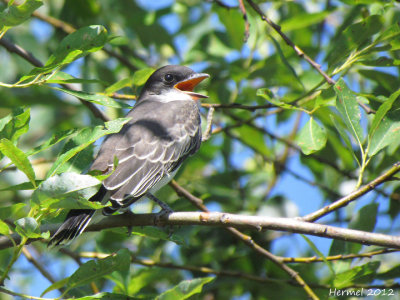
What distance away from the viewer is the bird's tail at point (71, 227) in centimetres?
310

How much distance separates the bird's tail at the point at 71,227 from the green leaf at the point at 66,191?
27.1 inches

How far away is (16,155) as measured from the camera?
2.47 metres

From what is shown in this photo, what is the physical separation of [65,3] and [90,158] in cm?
254

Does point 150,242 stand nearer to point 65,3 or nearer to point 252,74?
point 252,74

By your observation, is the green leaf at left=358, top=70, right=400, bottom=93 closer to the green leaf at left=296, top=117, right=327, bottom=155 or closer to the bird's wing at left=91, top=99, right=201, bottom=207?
the green leaf at left=296, top=117, right=327, bottom=155

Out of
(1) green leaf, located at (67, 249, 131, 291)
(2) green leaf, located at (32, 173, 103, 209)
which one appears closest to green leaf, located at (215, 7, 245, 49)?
(1) green leaf, located at (67, 249, 131, 291)

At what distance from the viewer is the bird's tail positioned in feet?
10.2

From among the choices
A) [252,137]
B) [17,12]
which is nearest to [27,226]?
[17,12]

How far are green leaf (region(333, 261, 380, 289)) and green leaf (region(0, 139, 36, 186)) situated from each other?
2.02 m

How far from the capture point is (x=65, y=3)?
5246 mm

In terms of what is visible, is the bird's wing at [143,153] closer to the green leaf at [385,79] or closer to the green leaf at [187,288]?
the green leaf at [187,288]

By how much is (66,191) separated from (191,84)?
289 cm

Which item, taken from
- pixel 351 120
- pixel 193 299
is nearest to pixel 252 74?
pixel 351 120

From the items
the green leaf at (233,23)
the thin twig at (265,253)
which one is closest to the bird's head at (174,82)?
A: the green leaf at (233,23)
